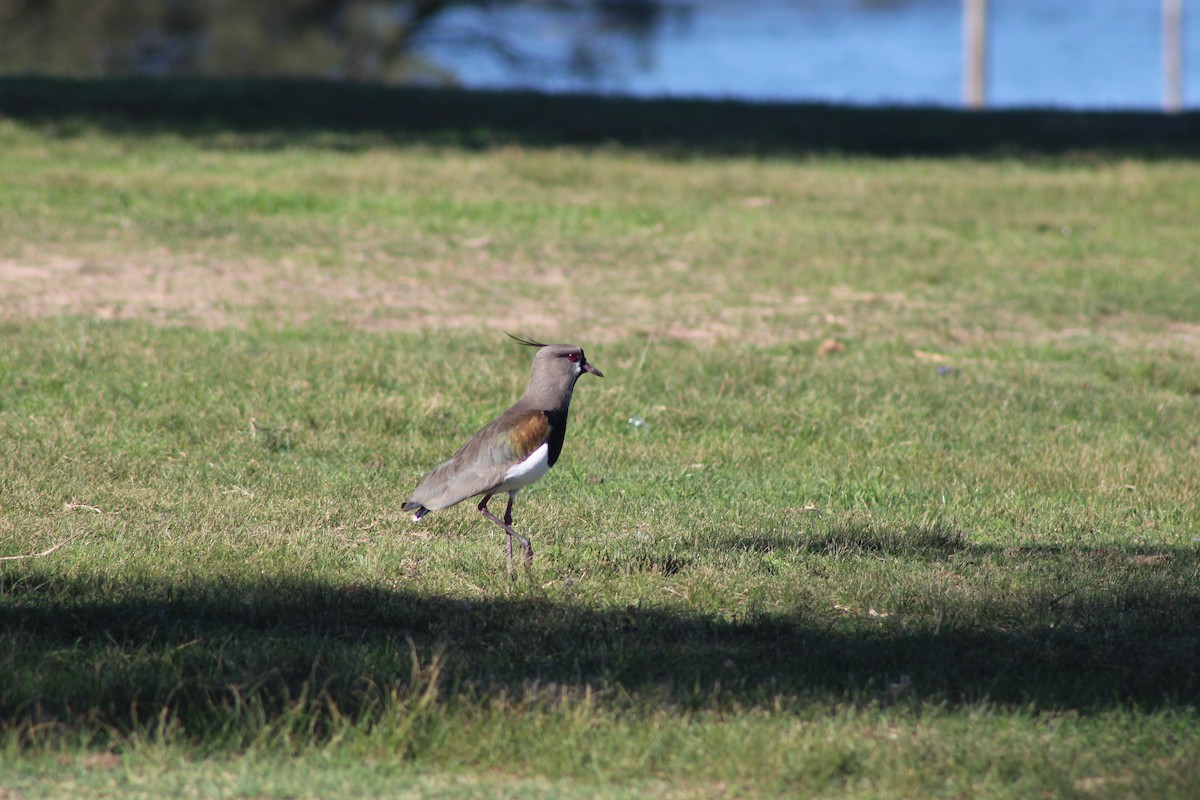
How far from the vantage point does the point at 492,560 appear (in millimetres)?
6586

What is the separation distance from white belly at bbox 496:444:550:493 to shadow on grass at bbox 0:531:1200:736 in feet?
1.58

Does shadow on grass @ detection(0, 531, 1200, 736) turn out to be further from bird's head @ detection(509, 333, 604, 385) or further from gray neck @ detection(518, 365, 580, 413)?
bird's head @ detection(509, 333, 604, 385)

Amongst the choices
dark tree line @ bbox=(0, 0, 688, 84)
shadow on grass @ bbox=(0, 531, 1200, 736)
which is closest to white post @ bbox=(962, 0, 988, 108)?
dark tree line @ bbox=(0, 0, 688, 84)

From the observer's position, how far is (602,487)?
25.7ft

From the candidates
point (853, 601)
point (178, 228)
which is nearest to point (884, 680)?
point (853, 601)

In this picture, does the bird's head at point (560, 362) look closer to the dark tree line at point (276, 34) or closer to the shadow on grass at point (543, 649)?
the shadow on grass at point (543, 649)

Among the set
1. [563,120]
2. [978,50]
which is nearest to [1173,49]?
[978,50]

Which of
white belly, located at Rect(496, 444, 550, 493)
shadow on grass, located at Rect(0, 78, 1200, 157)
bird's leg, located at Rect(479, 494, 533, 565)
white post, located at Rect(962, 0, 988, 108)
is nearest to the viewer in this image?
white belly, located at Rect(496, 444, 550, 493)

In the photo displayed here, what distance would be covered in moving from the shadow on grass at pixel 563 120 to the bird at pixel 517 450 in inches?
458

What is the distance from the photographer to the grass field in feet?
15.8

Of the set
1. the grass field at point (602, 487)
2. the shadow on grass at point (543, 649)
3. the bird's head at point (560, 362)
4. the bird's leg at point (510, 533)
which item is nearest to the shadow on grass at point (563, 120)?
the grass field at point (602, 487)

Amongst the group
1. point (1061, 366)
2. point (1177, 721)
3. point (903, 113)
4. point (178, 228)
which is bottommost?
point (1177, 721)

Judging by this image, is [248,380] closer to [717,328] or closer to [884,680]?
[717,328]

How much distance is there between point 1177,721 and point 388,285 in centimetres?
840
